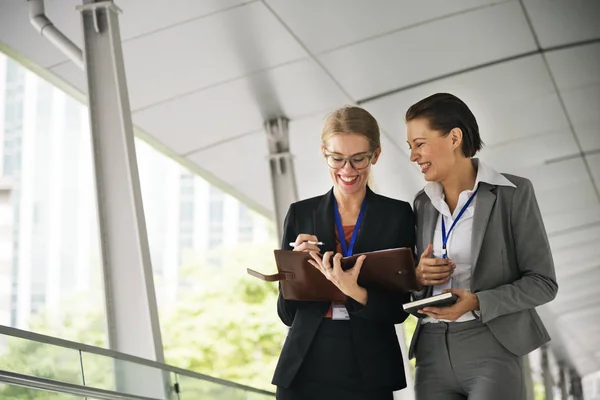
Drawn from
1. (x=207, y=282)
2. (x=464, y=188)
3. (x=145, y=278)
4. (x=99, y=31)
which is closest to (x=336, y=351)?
(x=464, y=188)

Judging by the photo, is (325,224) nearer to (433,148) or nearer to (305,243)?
(305,243)

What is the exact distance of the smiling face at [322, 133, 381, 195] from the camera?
3.65 metres

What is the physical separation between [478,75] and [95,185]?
17.2 feet

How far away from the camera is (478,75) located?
36.3 feet

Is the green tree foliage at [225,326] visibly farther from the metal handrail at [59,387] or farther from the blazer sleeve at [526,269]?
the blazer sleeve at [526,269]

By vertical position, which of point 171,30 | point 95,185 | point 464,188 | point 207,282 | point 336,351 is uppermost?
point 207,282

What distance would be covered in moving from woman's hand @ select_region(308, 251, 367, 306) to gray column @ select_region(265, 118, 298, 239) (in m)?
8.46

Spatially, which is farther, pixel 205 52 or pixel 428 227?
pixel 205 52

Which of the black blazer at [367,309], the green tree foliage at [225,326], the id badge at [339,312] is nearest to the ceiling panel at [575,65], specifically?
the black blazer at [367,309]

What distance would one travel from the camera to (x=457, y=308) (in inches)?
135

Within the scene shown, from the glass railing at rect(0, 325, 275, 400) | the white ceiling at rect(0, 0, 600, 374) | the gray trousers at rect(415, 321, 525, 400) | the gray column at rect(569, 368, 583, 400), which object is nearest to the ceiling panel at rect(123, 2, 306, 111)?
the white ceiling at rect(0, 0, 600, 374)

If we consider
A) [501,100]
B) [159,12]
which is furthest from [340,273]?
[501,100]

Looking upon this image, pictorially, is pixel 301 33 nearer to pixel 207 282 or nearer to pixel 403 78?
pixel 403 78

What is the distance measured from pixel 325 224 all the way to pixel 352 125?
40 centimetres
